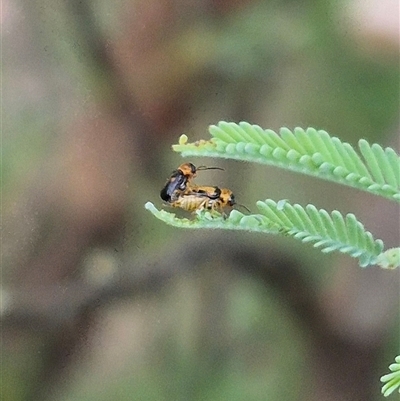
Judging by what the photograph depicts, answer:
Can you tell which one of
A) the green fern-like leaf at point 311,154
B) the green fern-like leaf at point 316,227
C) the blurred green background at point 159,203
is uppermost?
the blurred green background at point 159,203

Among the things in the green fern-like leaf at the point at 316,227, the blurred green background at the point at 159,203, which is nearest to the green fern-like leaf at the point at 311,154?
the green fern-like leaf at the point at 316,227

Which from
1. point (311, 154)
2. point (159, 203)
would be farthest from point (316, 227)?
point (159, 203)

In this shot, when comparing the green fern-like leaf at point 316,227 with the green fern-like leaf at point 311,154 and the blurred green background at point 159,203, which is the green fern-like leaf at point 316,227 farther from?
the blurred green background at point 159,203

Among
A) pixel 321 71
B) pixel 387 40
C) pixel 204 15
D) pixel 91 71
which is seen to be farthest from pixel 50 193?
pixel 387 40

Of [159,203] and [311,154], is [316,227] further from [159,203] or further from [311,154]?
[159,203]

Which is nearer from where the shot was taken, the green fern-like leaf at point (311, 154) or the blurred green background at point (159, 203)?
the green fern-like leaf at point (311, 154)

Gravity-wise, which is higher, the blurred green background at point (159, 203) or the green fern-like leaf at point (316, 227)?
the blurred green background at point (159, 203)
